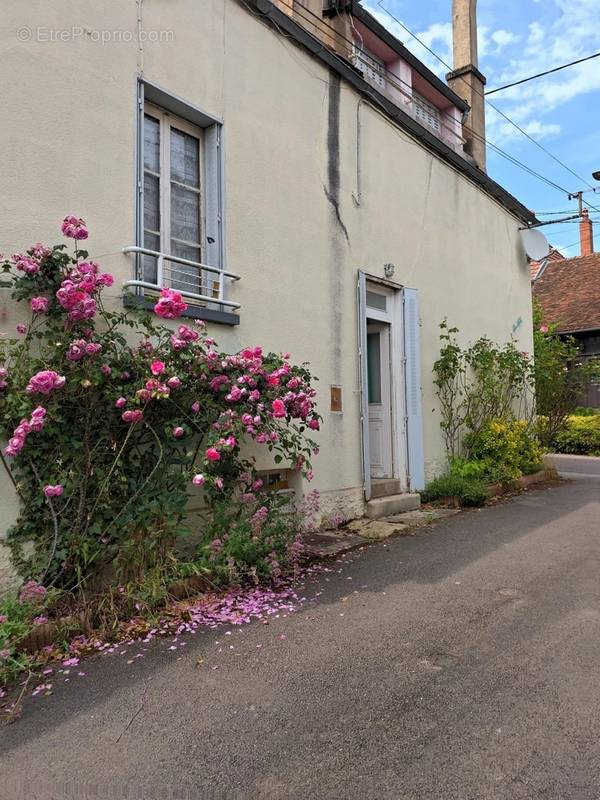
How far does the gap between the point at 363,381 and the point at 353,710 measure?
4.97 m

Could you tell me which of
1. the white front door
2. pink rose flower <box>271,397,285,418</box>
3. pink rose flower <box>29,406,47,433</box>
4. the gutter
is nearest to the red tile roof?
the gutter

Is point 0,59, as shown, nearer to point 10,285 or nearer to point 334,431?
point 10,285

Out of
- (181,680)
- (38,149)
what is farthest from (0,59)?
(181,680)

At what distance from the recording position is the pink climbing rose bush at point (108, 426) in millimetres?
4109

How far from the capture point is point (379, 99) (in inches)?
316

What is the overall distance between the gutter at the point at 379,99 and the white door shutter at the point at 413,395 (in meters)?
2.42

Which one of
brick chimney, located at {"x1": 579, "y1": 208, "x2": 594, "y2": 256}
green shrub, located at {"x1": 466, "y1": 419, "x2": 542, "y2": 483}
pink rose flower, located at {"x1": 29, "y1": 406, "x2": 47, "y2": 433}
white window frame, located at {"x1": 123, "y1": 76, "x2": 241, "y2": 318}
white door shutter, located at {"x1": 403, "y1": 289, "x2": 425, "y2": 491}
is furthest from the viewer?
brick chimney, located at {"x1": 579, "y1": 208, "x2": 594, "y2": 256}

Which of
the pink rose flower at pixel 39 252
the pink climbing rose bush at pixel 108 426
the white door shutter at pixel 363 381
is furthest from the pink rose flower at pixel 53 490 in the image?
the white door shutter at pixel 363 381

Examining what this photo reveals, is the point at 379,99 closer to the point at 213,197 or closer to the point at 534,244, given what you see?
the point at 213,197

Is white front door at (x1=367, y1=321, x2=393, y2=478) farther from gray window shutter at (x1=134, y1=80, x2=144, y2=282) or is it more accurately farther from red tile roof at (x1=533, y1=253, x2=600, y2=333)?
red tile roof at (x1=533, y1=253, x2=600, y2=333)

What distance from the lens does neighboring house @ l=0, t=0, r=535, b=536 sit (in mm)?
4684

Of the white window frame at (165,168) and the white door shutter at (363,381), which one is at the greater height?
the white window frame at (165,168)

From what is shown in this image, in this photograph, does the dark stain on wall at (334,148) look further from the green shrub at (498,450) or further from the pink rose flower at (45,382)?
the pink rose flower at (45,382)

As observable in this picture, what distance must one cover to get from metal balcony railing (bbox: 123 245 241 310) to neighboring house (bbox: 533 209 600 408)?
55.1 feet
